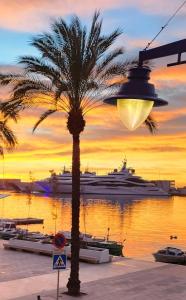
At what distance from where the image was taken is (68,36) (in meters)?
16.8

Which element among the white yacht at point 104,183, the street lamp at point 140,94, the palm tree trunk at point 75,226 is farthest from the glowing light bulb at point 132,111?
the white yacht at point 104,183

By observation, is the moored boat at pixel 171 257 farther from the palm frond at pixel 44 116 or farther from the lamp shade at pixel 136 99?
the lamp shade at pixel 136 99

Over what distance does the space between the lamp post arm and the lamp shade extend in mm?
102

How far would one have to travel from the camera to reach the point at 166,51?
3760mm

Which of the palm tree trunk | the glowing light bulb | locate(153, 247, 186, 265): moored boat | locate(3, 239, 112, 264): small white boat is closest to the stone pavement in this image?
the palm tree trunk

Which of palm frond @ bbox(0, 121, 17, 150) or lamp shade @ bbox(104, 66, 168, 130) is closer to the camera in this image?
lamp shade @ bbox(104, 66, 168, 130)

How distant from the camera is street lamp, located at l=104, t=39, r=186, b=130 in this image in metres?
3.58

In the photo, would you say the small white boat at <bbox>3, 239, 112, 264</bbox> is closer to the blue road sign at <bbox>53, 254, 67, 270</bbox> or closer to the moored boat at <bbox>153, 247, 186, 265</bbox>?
the blue road sign at <bbox>53, 254, 67, 270</bbox>

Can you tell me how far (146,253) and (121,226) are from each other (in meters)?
33.6

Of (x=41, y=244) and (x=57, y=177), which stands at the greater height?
(x=57, y=177)

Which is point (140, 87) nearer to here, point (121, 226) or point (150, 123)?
point (150, 123)

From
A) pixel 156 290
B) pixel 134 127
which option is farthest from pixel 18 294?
pixel 134 127

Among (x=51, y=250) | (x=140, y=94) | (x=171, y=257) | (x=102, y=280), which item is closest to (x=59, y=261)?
(x=102, y=280)

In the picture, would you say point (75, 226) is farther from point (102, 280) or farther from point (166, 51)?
point (166, 51)
